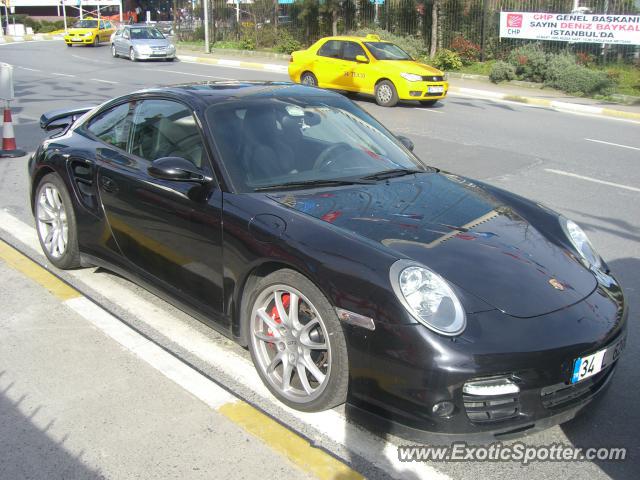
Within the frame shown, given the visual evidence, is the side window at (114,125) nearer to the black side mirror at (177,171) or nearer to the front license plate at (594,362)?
the black side mirror at (177,171)

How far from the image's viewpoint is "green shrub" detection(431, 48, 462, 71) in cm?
2495

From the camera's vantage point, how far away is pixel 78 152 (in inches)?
196

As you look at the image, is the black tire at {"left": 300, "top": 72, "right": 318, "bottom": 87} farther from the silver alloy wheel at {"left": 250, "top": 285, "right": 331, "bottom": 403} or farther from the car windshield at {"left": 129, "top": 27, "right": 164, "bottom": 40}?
the silver alloy wheel at {"left": 250, "top": 285, "right": 331, "bottom": 403}

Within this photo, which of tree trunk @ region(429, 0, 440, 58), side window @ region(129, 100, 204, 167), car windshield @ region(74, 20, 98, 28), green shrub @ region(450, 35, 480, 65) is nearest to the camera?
side window @ region(129, 100, 204, 167)

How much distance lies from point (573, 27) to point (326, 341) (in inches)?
865

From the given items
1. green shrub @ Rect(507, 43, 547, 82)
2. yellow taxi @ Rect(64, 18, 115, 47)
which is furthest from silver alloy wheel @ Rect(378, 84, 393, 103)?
yellow taxi @ Rect(64, 18, 115, 47)

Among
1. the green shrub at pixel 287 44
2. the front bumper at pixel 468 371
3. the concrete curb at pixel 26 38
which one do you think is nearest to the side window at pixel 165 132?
the front bumper at pixel 468 371

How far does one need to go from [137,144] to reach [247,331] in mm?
A: 1649

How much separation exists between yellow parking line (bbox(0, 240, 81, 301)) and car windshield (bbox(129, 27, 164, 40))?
1054 inches

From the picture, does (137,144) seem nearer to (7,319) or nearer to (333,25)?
(7,319)

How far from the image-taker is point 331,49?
722 inches

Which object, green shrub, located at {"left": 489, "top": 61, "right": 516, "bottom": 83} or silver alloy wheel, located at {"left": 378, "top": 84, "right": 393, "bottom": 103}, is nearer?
silver alloy wheel, located at {"left": 378, "top": 84, "right": 393, "bottom": 103}
